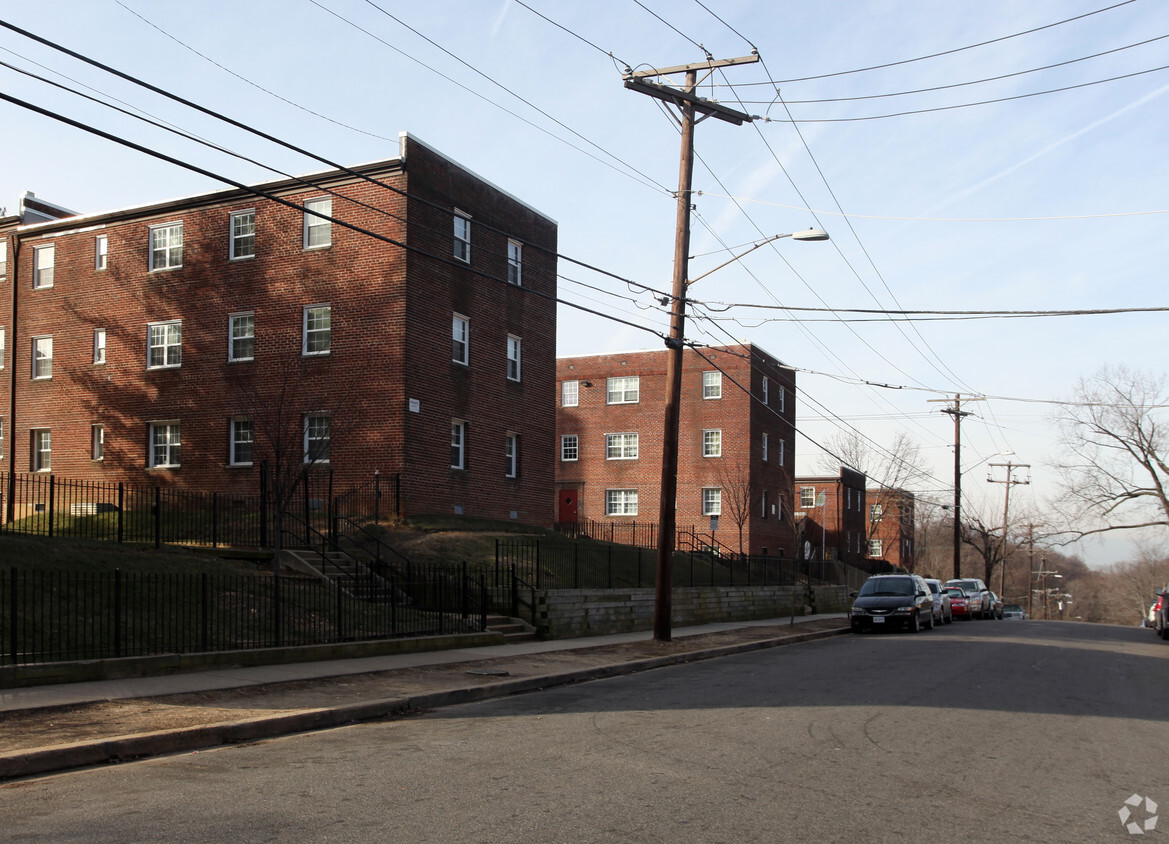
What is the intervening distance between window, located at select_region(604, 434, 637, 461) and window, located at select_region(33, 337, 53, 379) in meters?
28.1

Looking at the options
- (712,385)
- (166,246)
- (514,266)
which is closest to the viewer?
(166,246)

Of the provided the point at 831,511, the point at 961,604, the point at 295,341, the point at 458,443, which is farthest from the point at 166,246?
the point at 831,511

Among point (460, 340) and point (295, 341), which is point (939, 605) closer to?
point (460, 340)

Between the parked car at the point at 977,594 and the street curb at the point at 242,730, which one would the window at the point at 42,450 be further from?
the parked car at the point at 977,594

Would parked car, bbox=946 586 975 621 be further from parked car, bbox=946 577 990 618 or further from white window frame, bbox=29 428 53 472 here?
white window frame, bbox=29 428 53 472

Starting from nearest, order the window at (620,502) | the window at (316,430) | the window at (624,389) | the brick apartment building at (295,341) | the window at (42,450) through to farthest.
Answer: the window at (316,430), the brick apartment building at (295,341), the window at (42,450), the window at (620,502), the window at (624,389)

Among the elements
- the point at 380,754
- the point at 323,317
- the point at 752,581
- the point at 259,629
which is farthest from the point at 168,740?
the point at 752,581

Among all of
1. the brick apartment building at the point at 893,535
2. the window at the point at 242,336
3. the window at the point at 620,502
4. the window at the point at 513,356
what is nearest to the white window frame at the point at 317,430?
the window at the point at 242,336

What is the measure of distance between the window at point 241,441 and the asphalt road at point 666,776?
18.6m

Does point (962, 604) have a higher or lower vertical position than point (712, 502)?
lower

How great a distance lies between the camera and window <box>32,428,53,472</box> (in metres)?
32.8

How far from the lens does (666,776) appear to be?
793cm

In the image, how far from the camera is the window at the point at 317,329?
28.9 metres

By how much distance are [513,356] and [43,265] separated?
16.2 meters
